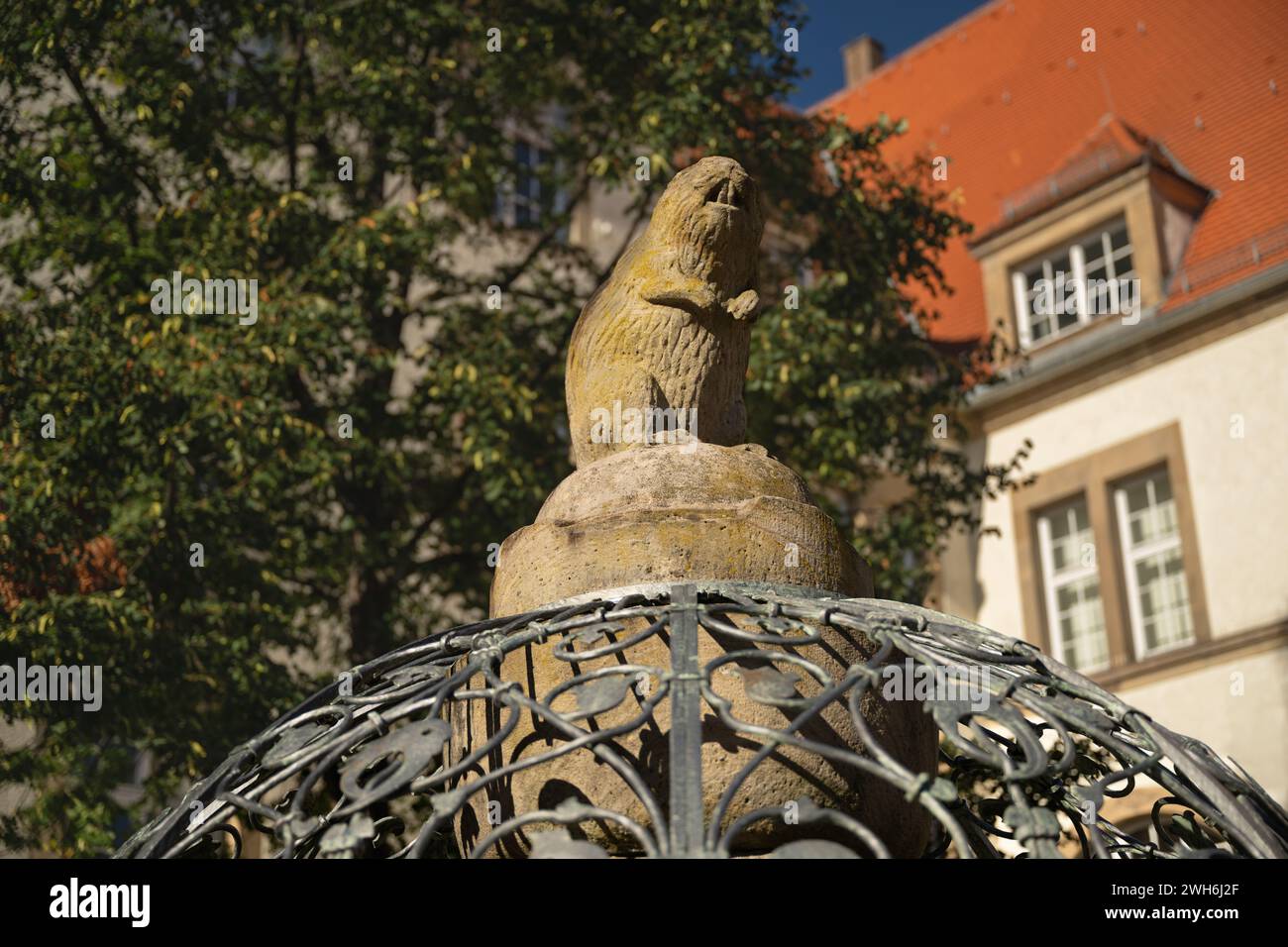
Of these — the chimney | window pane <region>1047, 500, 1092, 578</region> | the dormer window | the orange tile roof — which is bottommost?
window pane <region>1047, 500, 1092, 578</region>

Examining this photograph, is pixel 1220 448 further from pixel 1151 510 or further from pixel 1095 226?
pixel 1095 226

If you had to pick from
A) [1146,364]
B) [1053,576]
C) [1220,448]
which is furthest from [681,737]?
[1053,576]

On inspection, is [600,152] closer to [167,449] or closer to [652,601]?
[167,449]

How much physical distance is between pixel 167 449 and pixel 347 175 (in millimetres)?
2958

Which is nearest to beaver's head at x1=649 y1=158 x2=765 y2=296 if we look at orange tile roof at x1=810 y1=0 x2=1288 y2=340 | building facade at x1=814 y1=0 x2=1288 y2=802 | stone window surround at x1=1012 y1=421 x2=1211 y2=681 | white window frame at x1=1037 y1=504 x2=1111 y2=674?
building facade at x1=814 y1=0 x2=1288 y2=802

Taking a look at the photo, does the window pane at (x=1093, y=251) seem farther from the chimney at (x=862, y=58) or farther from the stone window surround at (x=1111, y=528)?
the chimney at (x=862, y=58)

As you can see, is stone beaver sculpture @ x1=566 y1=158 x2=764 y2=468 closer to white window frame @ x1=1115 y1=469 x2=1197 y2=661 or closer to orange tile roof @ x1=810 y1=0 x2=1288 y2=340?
orange tile roof @ x1=810 y1=0 x2=1288 y2=340

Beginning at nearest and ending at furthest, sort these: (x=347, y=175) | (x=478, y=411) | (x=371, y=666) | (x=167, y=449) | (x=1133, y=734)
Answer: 1. (x=1133, y=734)
2. (x=371, y=666)
3. (x=167, y=449)
4. (x=478, y=411)
5. (x=347, y=175)

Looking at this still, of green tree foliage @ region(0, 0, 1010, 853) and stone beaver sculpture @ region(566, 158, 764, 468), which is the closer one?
stone beaver sculpture @ region(566, 158, 764, 468)

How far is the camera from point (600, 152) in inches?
518

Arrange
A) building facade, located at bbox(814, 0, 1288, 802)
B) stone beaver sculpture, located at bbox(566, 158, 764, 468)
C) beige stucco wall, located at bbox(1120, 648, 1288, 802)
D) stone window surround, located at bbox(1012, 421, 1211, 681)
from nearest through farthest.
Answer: stone beaver sculpture, located at bbox(566, 158, 764, 468) → beige stucco wall, located at bbox(1120, 648, 1288, 802) → building facade, located at bbox(814, 0, 1288, 802) → stone window surround, located at bbox(1012, 421, 1211, 681)

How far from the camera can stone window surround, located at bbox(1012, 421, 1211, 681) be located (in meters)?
16.4

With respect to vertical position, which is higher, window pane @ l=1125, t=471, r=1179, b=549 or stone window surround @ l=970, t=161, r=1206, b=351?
stone window surround @ l=970, t=161, r=1206, b=351
